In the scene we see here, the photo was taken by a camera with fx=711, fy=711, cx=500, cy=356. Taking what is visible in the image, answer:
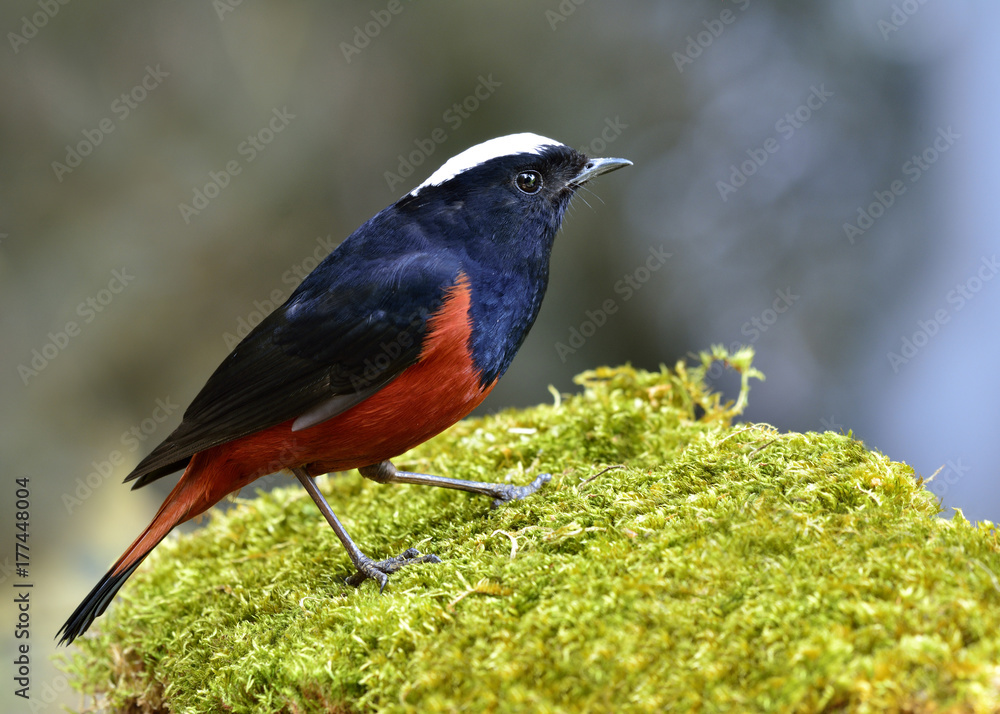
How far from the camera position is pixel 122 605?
359 cm

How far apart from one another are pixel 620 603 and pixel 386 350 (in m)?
1.42

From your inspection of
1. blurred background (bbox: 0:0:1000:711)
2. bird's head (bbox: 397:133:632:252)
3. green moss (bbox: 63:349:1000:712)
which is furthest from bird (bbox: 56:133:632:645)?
blurred background (bbox: 0:0:1000:711)

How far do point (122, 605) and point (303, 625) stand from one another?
1.63 m

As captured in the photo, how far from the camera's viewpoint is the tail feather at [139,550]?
295 centimetres

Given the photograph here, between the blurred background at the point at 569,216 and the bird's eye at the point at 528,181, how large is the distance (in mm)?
3839

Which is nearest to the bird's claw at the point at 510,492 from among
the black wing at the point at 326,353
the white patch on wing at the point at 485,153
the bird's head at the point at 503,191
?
the black wing at the point at 326,353

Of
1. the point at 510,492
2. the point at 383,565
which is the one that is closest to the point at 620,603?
the point at 383,565

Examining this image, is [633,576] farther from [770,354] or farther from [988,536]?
[770,354]

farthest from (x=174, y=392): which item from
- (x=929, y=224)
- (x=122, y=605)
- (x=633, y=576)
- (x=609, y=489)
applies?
(x=929, y=224)

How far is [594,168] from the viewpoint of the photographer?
3.50 meters

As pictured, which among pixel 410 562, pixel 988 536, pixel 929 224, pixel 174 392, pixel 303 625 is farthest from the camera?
pixel 174 392

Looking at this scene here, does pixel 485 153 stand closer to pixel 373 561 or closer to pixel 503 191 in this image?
pixel 503 191

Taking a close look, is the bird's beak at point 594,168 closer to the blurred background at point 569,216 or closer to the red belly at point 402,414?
the red belly at point 402,414

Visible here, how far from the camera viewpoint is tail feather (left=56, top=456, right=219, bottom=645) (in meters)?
2.95
